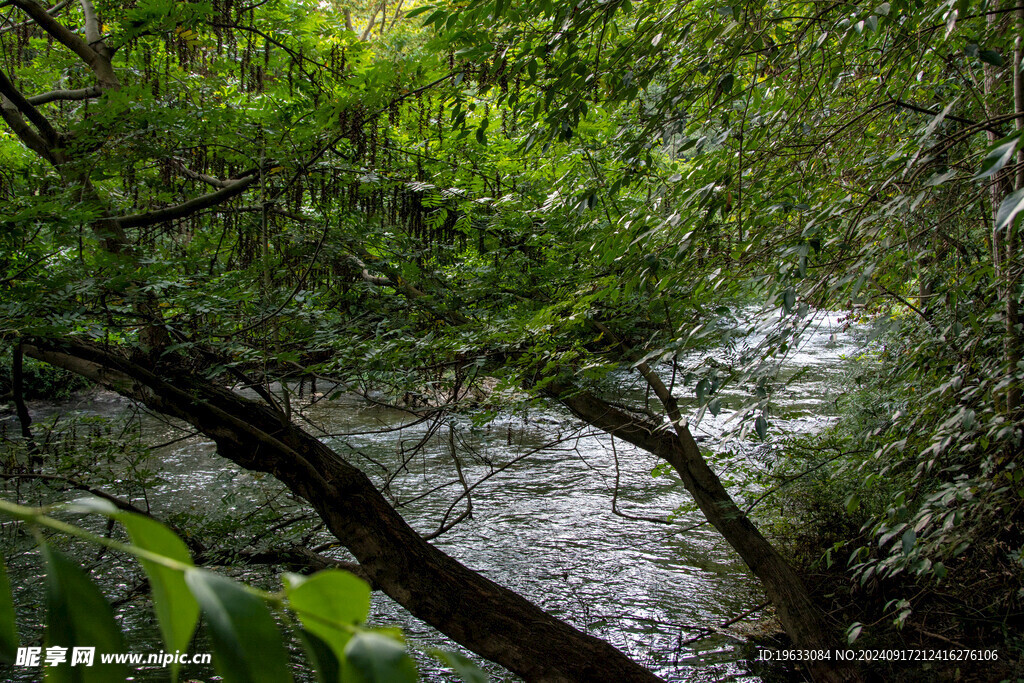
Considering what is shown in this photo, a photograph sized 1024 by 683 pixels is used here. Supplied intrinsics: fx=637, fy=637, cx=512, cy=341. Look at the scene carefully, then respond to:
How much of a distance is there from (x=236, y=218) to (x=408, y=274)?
3.89 feet

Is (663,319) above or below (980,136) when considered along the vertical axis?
below

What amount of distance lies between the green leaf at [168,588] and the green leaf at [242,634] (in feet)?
0.05

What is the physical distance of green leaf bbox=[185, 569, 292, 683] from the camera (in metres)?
0.33

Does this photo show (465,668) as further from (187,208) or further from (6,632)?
(187,208)

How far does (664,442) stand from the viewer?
5.06 m

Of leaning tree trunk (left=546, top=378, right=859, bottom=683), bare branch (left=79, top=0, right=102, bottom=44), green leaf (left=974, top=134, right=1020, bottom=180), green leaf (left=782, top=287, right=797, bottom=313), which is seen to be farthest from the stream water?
green leaf (left=974, top=134, right=1020, bottom=180)

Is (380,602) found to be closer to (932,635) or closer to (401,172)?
(401,172)

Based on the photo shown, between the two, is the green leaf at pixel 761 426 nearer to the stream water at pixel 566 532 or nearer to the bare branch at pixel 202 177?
the stream water at pixel 566 532

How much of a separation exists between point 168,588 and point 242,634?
0.05 metres

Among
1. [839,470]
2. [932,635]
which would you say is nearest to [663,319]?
[839,470]

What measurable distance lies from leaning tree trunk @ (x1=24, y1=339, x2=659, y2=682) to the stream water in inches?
23.7

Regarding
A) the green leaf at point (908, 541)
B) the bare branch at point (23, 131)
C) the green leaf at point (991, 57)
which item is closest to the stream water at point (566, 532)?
the bare branch at point (23, 131)

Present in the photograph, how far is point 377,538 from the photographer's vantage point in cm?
360

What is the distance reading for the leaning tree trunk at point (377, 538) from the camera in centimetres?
355
